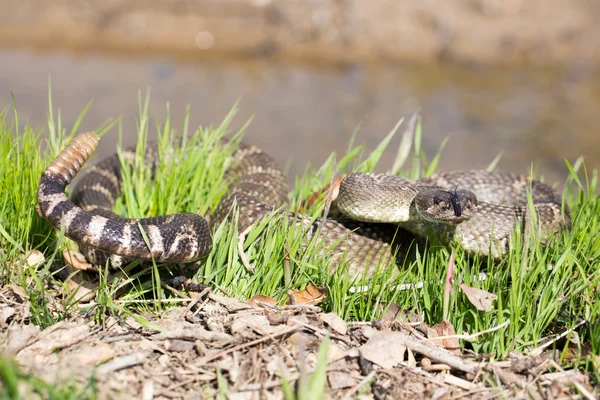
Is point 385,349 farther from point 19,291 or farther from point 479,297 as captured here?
point 19,291

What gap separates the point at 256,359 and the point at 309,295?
3.53ft

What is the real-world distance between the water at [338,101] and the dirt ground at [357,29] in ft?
2.23

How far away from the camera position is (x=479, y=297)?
4680 mm

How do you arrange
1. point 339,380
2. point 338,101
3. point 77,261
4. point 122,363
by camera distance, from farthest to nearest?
point 338,101, point 77,261, point 339,380, point 122,363

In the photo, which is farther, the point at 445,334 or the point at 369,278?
the point at 369,278

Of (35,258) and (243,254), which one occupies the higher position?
(243,254)

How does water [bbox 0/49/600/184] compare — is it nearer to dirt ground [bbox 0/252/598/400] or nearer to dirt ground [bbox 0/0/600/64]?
dirt ground [bbox 0/0/600/64]

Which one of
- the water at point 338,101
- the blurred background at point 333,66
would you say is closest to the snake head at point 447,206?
the water at point 338,101

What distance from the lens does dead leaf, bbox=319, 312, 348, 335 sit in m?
4.52

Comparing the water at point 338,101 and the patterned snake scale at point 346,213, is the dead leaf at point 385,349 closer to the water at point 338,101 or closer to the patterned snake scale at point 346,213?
the patterned snake scale at point 346,213

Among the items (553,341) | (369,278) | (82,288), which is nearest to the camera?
(553,341)

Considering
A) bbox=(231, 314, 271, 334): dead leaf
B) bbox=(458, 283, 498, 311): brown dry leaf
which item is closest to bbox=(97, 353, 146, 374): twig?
bbox=(231, 314, 271, 334): dead leaf

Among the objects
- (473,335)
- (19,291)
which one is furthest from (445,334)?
(19,291)

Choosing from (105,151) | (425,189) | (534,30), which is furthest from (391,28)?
(425,189)
